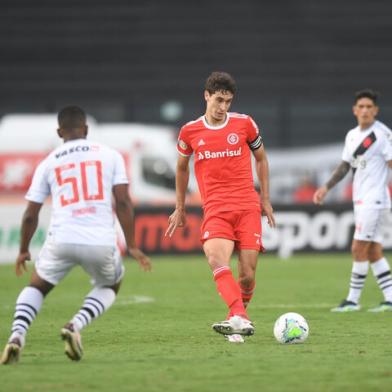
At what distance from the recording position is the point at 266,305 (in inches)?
547

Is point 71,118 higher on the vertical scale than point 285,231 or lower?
lower

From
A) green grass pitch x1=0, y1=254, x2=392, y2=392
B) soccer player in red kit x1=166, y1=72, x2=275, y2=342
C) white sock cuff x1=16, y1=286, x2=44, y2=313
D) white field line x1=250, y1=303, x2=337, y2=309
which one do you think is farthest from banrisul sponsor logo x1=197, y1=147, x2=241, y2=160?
white field line x1=250, y1=303, x2=337, y2=309

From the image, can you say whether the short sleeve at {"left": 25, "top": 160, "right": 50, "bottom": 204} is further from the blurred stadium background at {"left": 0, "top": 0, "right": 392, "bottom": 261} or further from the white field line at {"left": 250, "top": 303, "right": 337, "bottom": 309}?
the blurred stadium background at {"left": 0, "top": 0, "right": 392, "bottom": 261}

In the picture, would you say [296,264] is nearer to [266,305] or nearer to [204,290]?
[204,290]

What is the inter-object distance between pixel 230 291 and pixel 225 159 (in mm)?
1217

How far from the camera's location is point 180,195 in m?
10.4

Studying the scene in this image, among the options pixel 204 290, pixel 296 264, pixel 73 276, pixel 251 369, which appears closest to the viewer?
pixel 251 369

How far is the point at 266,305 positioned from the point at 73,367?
5877 mm

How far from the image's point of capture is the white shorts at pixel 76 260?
8344 millimetres

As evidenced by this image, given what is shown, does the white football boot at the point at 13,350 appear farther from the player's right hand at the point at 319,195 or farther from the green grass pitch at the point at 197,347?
the player's right hand at the point at 319,195

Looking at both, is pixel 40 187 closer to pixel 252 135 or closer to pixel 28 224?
pixel 28 224

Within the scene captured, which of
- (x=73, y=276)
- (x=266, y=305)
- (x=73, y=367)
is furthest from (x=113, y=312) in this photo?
(x=73, y=276)

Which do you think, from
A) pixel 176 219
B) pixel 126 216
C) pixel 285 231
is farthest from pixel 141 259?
pixel 285 231

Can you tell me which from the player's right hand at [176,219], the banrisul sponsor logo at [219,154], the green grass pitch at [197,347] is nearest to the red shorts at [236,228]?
the player's right hand at [176,219]
